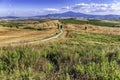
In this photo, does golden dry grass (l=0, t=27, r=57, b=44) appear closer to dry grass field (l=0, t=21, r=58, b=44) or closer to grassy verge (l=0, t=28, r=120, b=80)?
dry grass field (l=0, t=21, r=58, b=44)

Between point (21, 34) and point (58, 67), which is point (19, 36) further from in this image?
point (58, 67)

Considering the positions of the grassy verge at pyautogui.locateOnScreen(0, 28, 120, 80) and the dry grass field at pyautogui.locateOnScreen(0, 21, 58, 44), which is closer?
the grassy verge at pyautogui.locateOnScreen(0, 28, 120, 80)

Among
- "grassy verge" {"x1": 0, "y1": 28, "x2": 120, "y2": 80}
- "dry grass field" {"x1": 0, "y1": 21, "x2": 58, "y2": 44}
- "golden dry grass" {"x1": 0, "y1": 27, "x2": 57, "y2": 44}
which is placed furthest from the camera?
"dry grass field" {"x1": 0, "y1": 21, "x2": 58, "y2": 44}

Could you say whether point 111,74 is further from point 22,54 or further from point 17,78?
point 22,54

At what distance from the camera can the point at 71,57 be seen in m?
8.55

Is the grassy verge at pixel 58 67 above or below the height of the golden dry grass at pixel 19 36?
above

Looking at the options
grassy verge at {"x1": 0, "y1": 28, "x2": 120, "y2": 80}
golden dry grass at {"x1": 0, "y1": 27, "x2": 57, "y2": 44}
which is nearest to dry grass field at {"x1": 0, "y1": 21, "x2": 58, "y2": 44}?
golden dry grass at {"x1": 0, "y1": 27, "x2": 57, "y2": 44}

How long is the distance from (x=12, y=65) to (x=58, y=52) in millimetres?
2343

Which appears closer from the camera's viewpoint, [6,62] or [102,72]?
[102,72]

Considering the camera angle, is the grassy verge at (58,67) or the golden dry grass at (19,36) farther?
the golden dry grass at (19,36)

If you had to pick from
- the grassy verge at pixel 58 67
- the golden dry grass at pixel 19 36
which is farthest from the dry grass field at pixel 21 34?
the grassy verge at pixel 58 67

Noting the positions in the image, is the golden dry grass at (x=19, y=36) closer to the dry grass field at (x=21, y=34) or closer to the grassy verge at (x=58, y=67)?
the dry grass field at (x=21, y=34)

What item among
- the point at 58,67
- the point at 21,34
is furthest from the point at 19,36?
the point at 58,67

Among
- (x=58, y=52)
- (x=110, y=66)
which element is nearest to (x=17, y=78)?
(x=110, y=66)
